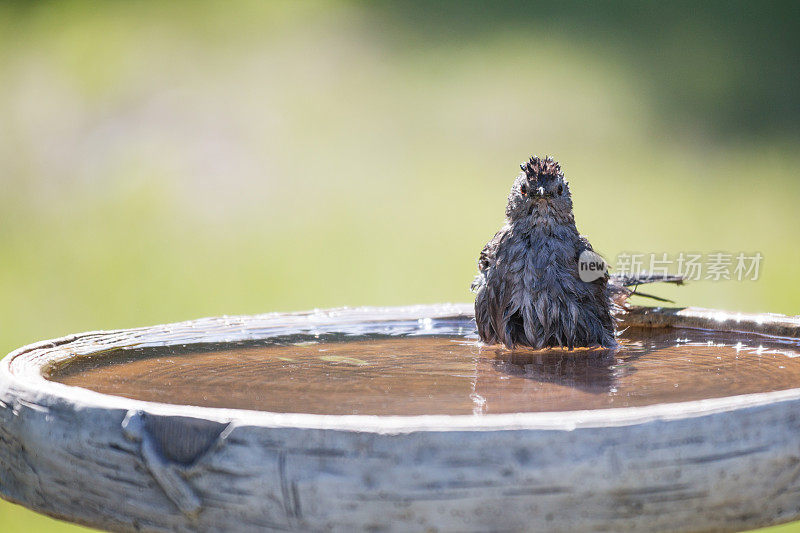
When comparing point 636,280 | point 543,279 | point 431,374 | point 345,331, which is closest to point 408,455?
point 431,374

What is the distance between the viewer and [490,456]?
1.12 m

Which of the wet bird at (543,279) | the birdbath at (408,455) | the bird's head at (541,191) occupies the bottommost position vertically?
the birdbath at (408,455)

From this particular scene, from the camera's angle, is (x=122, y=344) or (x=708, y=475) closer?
(x=708, y=475)

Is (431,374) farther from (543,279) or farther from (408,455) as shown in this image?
(408,455)

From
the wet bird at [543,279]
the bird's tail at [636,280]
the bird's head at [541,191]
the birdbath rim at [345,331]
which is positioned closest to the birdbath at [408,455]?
the birdbath rim at [345,331]

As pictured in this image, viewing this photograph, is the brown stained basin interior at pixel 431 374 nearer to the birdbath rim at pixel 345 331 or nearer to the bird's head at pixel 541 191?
the birdbath rim at pixel 345 331

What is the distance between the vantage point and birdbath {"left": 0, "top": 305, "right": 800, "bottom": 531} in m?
1.13

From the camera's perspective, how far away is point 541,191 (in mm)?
2094

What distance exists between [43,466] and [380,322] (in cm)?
132

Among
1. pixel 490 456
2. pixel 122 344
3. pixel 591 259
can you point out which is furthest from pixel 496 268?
pixel 490 456

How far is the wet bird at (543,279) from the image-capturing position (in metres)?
2.10

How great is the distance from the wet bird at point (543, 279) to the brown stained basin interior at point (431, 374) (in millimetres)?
55

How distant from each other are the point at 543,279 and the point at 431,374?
502mm

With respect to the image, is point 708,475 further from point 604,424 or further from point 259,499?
point 259,499
